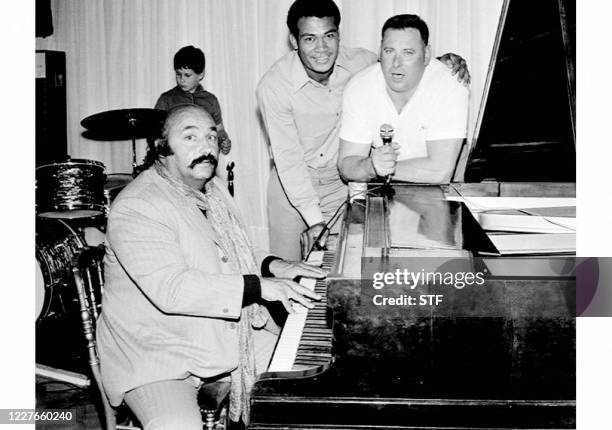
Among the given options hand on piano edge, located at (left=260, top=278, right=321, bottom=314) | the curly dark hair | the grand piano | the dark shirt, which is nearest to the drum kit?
the curly dark hair

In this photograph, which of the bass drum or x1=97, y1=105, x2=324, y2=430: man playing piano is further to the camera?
the bass drum

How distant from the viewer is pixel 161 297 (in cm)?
196

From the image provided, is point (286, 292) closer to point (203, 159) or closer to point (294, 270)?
point (294, 270)

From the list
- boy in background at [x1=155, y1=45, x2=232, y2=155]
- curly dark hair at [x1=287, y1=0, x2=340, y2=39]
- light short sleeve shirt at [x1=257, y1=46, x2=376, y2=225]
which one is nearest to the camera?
curly dark hair at [x1=287, y1=0, x2=340, y2=39]

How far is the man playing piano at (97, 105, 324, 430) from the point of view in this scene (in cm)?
197

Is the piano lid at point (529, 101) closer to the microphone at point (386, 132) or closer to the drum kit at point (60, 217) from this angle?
the microphone at point (386, 132)

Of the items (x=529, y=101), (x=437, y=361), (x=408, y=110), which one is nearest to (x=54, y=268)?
(x=408, y=110)

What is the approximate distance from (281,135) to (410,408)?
7.25 feet

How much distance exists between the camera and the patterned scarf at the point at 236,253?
7.41 ft

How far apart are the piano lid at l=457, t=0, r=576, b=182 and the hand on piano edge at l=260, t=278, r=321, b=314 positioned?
1.13 metres

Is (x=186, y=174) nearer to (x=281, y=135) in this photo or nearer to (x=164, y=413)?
(x=164, y=413)

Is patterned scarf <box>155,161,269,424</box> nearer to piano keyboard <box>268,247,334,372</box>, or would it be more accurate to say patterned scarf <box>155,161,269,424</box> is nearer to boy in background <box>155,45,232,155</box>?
piano keyboard <box>268,247,334,372</box>

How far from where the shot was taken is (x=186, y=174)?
2320 millimetres
